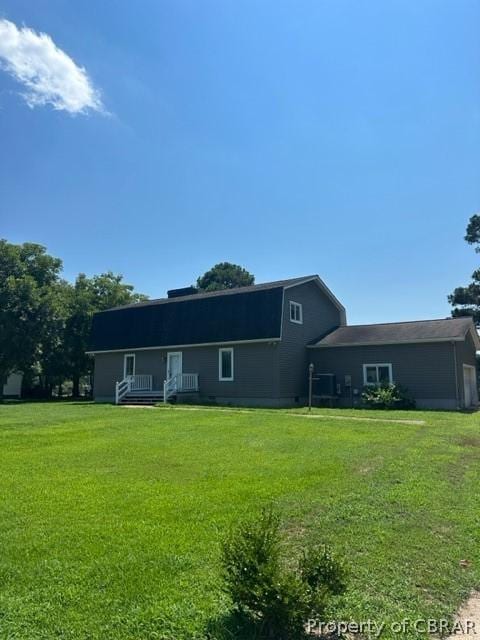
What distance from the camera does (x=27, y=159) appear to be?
14.4 meters

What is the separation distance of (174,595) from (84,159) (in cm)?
1486

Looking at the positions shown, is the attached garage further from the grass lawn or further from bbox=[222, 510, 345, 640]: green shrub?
bbox=[222, 510, 345, 640]: green shrub

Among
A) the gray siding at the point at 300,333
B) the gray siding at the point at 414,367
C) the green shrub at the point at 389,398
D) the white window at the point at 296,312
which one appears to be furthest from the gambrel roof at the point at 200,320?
the green shrub at the point at 389,398

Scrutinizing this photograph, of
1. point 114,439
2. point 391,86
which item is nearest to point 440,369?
point 391,86

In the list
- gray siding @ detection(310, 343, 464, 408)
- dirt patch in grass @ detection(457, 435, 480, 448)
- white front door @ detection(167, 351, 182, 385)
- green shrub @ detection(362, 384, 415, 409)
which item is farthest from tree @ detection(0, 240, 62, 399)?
dirt patch in grass @ detection(457, 435, 480, 448)

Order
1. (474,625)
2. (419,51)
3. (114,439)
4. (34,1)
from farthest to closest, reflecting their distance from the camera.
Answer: (419,51) → (34,1) → (114,439) → (474,625)

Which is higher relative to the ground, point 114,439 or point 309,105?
point 309,105

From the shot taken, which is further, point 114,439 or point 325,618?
point 114,439

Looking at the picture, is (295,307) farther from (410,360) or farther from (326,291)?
(410,360)

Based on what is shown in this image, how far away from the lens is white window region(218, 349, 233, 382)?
2120 centimetres

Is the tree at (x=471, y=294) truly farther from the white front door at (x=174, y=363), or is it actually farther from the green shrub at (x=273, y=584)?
the green shrub at (x=273, y=584)

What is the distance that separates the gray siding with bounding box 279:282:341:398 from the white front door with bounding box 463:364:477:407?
700 centimetres

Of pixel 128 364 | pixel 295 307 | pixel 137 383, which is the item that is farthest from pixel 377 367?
pixel 128 364

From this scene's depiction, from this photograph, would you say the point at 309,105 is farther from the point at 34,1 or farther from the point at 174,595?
the point at 174,595
